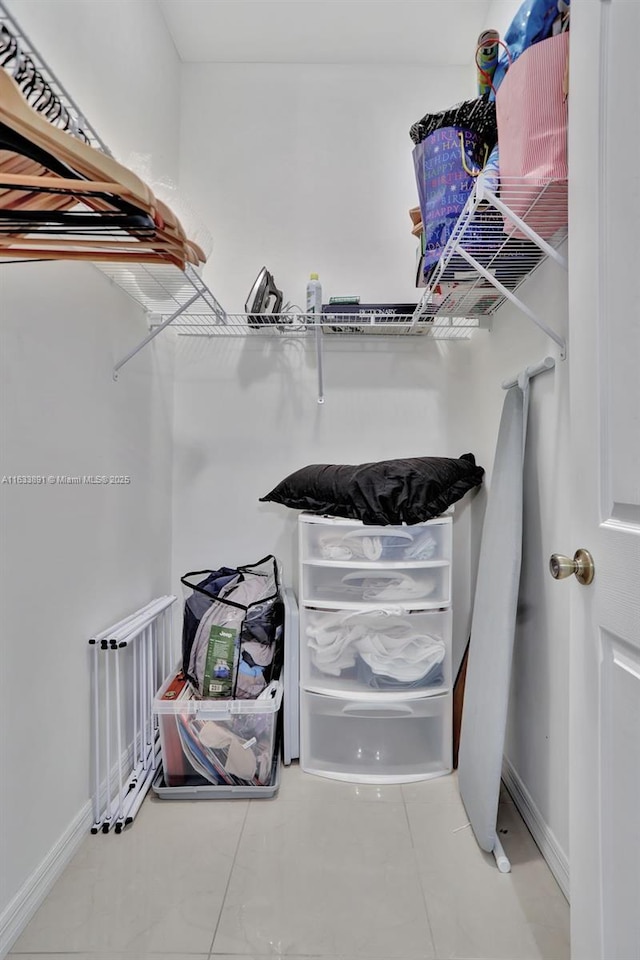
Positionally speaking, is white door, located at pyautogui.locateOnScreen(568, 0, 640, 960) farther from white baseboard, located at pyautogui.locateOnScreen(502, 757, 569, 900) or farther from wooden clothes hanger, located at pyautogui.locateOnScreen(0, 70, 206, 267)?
wooden clothes hanger, located at pyautogui.locateOnScreen(0, 70, 206, 267)

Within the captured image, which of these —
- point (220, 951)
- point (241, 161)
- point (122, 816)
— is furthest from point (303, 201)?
point (220, 951)

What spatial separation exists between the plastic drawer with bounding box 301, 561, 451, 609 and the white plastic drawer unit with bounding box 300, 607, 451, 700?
4 centimetres

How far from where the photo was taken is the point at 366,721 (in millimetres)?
1740

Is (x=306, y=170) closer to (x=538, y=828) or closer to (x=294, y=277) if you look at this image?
(x=294, y=277)

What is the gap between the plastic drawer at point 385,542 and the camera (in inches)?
67.3

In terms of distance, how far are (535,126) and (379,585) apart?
4.19 feet

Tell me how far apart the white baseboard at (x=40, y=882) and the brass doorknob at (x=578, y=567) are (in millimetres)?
1309

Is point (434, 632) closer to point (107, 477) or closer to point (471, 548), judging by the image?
point (471, 548)

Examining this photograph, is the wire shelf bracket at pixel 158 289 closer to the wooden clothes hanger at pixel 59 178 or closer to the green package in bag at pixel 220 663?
the wooden clothes hanger at pixel 59 178

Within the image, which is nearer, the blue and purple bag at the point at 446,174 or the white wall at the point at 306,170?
the blue and purple bag at the point at 446,174

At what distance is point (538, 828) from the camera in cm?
142

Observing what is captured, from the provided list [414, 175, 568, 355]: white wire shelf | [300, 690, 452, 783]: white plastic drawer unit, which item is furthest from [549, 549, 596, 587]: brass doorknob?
[300, 690, 452, 783]: white plastic drawer unit

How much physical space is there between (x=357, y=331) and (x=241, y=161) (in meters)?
0.89

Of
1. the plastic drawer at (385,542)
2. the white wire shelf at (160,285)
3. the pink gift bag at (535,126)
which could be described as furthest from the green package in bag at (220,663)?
the pink gift bag at (535,126)
